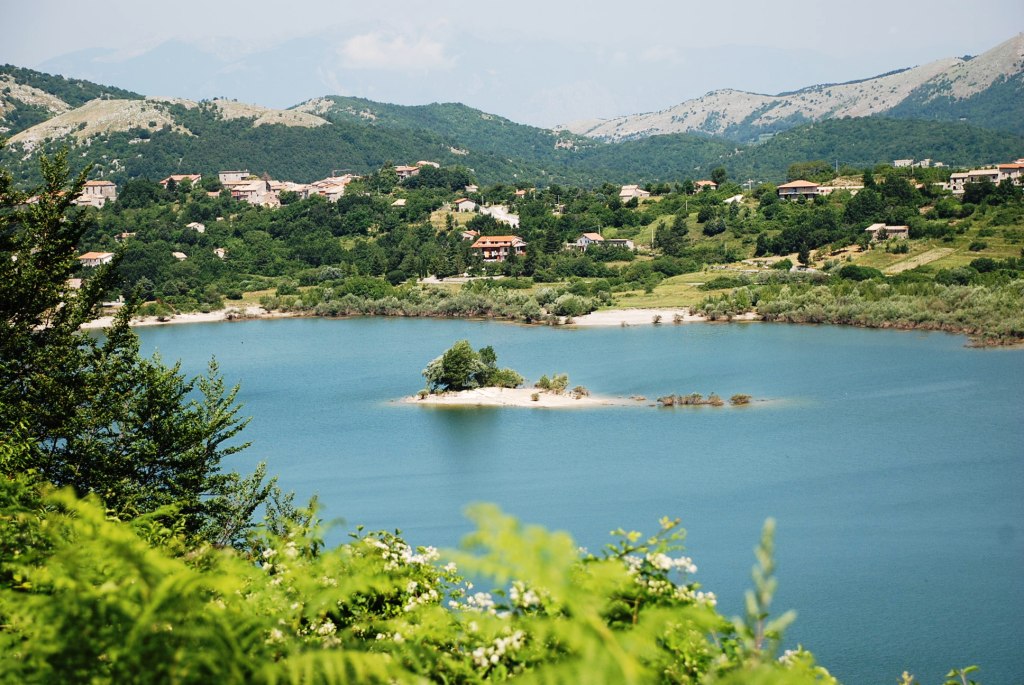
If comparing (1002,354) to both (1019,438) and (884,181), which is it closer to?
(1019,438)

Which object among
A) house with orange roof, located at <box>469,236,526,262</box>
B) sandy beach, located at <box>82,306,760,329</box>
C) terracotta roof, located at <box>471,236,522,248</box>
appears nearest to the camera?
sandy beach, located at <box>82,306,760,329</box>

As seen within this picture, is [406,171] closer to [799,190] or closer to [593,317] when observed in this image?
[799,190]

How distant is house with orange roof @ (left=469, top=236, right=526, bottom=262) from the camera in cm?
4972

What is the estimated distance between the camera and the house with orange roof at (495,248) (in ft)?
163

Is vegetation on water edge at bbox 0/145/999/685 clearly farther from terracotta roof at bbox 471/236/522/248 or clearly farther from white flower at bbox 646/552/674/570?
terracotta roof at bbox 471/236/522/248

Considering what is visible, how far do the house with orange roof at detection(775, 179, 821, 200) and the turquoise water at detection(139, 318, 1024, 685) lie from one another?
22.1 metres

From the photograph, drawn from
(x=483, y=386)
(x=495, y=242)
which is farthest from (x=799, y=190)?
(x=483, y=386)

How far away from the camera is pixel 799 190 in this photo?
5478 cm

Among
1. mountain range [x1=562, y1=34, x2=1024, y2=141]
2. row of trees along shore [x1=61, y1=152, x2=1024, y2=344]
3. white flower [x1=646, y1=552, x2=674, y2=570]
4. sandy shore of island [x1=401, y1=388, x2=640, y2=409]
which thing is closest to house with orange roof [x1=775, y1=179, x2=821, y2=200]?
row of trees along shore [x1=61, y1=152, x2=1024, y2=344]

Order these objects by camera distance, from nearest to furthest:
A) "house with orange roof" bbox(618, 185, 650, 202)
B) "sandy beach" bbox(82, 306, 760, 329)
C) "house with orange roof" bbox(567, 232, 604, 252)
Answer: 1. "sandy beach" bbox(82, 306, 760, 329)
2. "house with orange roof" bbox(567, 232, 604, 252)
3. "house with orange roof" bbox(618, 185, 650, 202)

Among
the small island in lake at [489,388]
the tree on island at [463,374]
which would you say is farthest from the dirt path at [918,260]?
the tree on island at [463,374]

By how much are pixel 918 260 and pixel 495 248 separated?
19380 mm

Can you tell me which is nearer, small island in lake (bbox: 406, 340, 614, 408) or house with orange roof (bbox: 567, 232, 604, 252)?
small island in lake (bbox: 406, 340, 614, 408)

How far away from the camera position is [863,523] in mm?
16047
